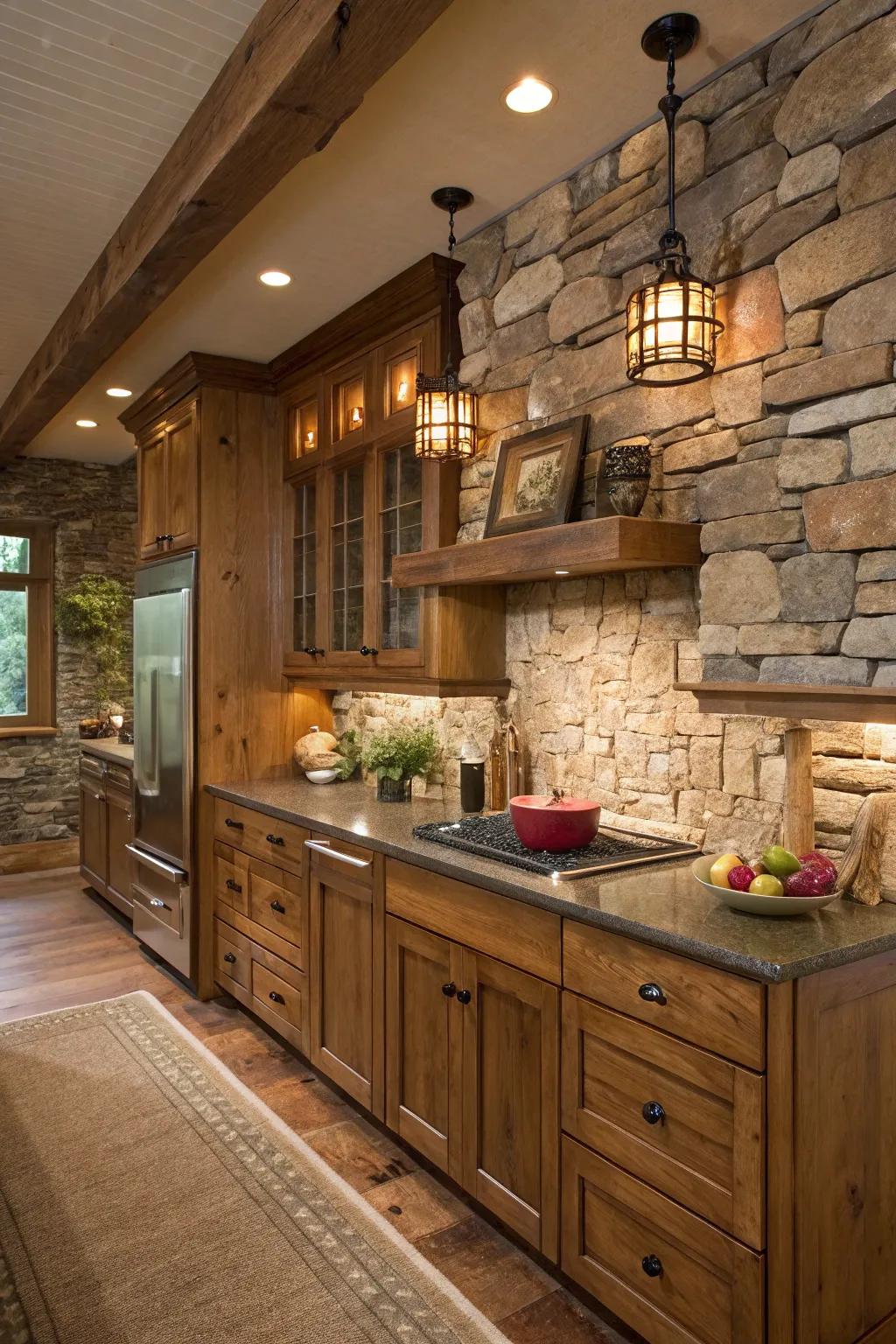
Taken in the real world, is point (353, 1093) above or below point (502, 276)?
below

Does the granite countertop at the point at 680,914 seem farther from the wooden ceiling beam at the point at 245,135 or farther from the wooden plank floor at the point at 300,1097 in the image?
the wooden ceiling beam at the point at 245,135

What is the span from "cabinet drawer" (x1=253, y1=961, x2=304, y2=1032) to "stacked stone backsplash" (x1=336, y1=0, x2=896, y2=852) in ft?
Answer: 3.75

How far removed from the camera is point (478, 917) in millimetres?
2273

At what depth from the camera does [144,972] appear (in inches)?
169

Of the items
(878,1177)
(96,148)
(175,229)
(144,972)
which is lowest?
→ (144,972)

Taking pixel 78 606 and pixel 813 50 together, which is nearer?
pixel 813 50

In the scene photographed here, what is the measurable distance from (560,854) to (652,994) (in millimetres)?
598

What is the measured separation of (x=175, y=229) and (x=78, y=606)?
4025 mm

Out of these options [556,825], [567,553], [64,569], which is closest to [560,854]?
[556,825]

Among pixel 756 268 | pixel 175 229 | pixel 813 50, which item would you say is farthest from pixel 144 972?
pixel 813 50

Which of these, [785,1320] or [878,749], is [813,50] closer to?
[878,749]

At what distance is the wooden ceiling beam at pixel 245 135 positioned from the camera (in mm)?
1814

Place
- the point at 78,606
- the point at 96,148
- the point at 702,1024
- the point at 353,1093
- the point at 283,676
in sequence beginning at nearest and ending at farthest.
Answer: the point at 702,1024, the point at 96,148, the point at 353,1093, the point at 283,676, the point at 78,606

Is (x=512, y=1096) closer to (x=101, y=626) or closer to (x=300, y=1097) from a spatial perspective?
(x=300, y=1097)
